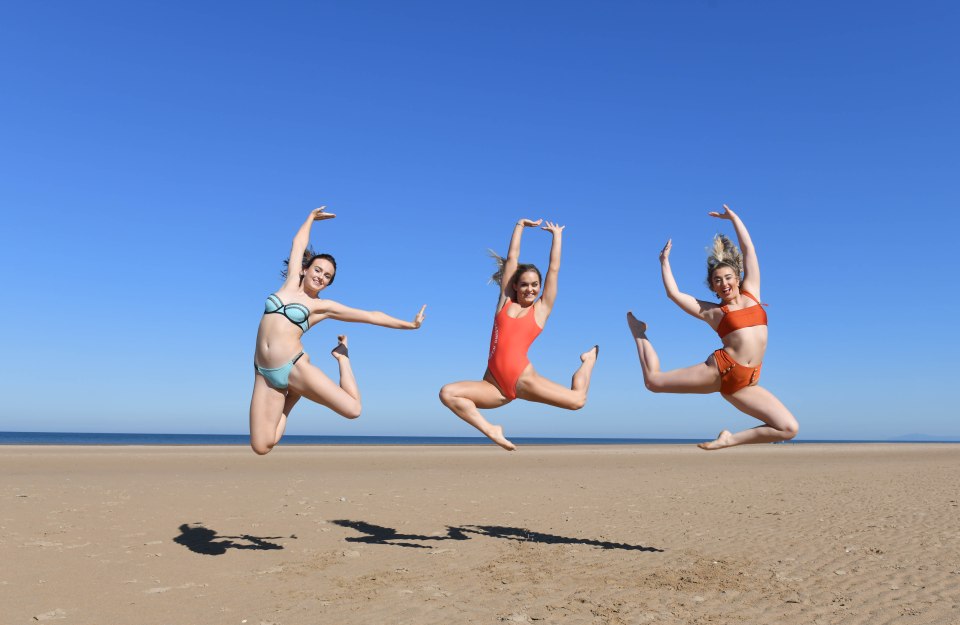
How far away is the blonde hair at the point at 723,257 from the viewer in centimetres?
962

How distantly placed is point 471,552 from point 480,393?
15.6 feet

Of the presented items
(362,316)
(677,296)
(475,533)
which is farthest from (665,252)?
(475,533)

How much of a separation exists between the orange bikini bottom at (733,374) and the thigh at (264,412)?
5.61 meters

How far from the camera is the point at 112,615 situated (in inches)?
355

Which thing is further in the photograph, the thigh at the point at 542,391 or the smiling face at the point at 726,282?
the smiling face at the point at 726,282

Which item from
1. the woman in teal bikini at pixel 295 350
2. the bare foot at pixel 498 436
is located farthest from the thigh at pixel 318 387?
the bare foot at pixel 498 436

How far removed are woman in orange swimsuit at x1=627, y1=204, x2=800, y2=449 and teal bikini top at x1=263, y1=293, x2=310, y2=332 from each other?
4.48 m

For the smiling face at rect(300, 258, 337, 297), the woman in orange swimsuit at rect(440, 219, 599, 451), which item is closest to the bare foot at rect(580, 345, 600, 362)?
the woman in orange swimsuit at rect(440, 219, 599, 451)

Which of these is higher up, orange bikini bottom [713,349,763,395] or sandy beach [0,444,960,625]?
orange bikini bottom [713,349,763,395]

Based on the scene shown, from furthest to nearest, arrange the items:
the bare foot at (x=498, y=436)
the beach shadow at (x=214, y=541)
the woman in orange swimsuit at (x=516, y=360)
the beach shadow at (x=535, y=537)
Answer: the beach shadow at (x=535, y=537) → the beach shadow at (x=214, y=541) → the woman in orange swimsuit at (x=516, y=360) → the bare foot at (x=498, y=436)

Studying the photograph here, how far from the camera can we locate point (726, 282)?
30.7 ft

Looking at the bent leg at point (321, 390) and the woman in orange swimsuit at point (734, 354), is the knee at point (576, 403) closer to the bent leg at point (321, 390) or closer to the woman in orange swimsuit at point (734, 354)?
the woman in orange swimsuit at point (734, 354)

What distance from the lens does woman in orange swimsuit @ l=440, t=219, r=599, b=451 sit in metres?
8.97

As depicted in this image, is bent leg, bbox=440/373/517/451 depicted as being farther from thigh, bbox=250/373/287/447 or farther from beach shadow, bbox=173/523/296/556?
beach shadow, bbox=173/523/296/556
